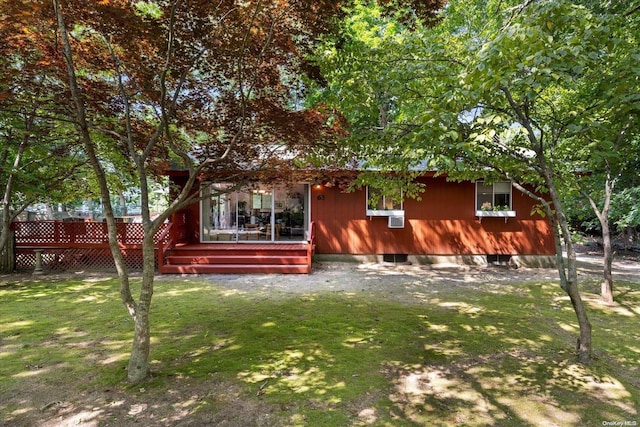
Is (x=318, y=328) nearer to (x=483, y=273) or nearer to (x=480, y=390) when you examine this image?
(x=480, y=390)

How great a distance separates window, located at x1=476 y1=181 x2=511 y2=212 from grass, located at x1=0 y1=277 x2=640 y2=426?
4151mm

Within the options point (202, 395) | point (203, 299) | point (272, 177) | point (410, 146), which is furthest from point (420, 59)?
point (203, 299)

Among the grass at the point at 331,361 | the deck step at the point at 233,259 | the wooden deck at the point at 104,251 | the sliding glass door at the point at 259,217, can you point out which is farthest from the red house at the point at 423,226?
the grass at the point at 331,361

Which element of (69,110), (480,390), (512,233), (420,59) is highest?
(420,59)

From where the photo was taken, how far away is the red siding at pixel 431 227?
9883mm

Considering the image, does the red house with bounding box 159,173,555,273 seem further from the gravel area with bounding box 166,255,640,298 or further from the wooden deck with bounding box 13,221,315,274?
the wooden deck with bounding box 13,221,315,274

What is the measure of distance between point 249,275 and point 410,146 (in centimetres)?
593

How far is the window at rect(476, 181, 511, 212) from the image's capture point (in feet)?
32.4

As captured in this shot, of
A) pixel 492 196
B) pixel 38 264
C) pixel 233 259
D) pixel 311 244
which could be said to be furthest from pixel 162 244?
pixel 492 196

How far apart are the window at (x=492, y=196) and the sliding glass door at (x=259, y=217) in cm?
500

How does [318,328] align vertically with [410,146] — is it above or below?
below

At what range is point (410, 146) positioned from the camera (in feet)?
11.0

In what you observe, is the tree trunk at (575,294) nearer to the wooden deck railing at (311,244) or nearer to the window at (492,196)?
the wooden deck railing at (311,244)

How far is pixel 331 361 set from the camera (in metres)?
3.63
